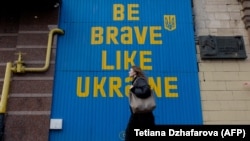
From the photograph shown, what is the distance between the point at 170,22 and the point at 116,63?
6.44 ft

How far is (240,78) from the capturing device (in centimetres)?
846

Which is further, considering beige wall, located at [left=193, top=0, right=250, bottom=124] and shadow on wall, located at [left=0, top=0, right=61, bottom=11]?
shadow on wall, located at [left=0, top=0, right=61, bottom=11]

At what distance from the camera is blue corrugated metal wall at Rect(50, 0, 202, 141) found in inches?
314

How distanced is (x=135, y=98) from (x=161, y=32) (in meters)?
3.95

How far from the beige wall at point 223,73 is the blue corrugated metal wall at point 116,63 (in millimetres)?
272

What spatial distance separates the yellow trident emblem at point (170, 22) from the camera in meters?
8.87

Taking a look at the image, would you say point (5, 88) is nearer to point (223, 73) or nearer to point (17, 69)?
point (17, 69)

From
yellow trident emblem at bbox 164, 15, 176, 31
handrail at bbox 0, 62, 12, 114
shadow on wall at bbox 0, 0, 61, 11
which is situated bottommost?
handrail at bbox 0, 62, 12, 114

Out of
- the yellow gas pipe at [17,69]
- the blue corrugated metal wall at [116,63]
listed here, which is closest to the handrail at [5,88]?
the yellow gas pipe at [17,69]

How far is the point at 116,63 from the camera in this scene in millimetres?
8477

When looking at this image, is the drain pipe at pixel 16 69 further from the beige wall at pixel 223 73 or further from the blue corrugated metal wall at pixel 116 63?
the beige wall at pixel 223 73

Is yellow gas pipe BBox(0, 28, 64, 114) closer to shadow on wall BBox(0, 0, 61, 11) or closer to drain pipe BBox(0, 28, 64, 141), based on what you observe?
drain pipe BBox(0, 28, 64, 141)

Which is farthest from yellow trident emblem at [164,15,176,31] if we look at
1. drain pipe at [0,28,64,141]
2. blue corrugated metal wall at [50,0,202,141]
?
drain pipe at [0,28,64,141]

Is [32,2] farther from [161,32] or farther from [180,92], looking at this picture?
[180,92]
